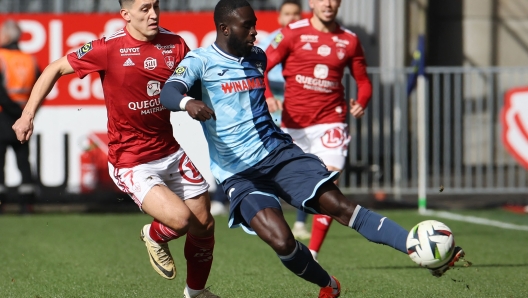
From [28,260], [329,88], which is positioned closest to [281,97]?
[329,88]

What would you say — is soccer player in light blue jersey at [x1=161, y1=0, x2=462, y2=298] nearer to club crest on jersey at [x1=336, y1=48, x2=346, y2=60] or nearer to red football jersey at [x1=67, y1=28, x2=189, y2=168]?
red football jersey at [x1=67, y1=28, x2=189, y2=168]

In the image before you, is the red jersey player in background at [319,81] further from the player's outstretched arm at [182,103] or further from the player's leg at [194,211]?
the player's outstretched arm at [182,103]

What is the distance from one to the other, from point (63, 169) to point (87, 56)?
26.0 ft

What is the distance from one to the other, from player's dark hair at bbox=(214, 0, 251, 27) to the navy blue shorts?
89 cm

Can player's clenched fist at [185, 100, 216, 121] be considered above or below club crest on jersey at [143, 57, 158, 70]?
below

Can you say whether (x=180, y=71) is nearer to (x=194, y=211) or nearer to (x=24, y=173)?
(x=194, y=211)

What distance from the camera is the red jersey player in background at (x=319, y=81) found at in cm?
807

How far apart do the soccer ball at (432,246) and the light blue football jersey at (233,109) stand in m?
1.20

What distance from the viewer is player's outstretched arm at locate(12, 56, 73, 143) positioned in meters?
5.63

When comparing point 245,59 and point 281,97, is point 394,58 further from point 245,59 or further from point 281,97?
point 245,59

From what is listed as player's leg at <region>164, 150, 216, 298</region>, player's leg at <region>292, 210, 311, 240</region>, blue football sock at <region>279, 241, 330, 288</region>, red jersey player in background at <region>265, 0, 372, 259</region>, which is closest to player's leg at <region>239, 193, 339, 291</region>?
blue football sock at <region>279, 241, 330, 288</region>

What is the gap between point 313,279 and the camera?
549 centimetres

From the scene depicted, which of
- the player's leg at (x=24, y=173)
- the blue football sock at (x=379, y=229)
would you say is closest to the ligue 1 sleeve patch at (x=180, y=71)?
the blue football sock at (x=379, y=229)

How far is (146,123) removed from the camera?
6133 millimetres
